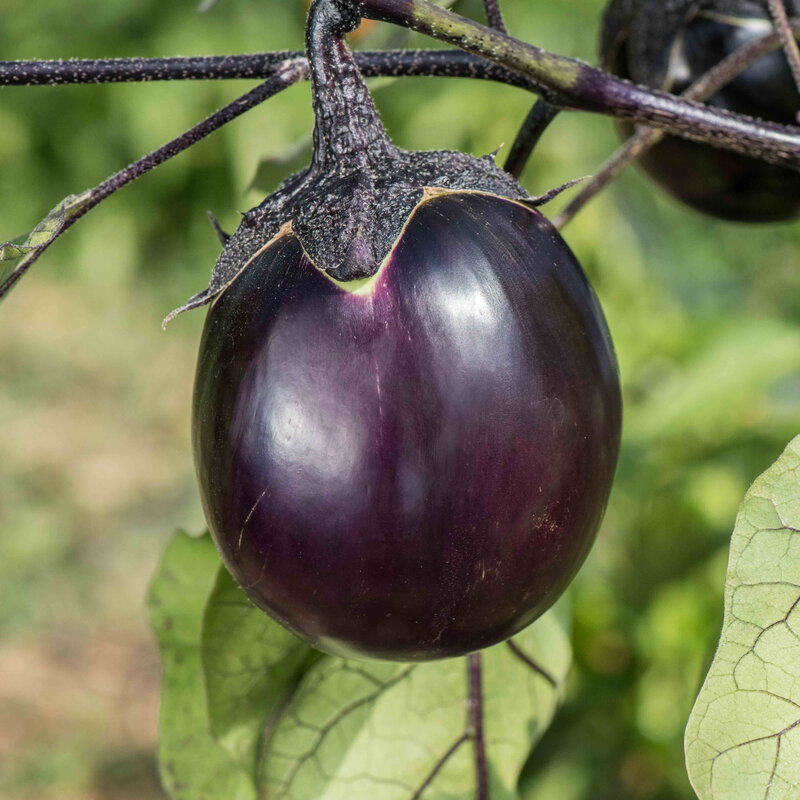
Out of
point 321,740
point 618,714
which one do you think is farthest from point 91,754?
point 321,740

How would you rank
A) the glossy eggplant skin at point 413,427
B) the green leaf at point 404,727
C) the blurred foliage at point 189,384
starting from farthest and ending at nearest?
the blurred foliage at point 189,384 < the green leaf at point 404,727 < the glossy eggplant skin at point 413,427

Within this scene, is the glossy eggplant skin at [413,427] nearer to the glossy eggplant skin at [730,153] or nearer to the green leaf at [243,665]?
the green leaf at [243,665]

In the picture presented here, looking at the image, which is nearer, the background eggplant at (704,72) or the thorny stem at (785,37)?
the thorny stem at (785,37)

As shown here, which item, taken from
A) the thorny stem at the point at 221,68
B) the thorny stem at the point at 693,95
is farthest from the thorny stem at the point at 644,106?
the thorny stem at the point at 693,95

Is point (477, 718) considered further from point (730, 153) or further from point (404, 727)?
point (730, 153)

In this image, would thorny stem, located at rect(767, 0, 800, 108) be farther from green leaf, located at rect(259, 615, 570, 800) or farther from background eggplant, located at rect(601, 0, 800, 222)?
green leaf, located at rect(259, 615, 570, 800)
